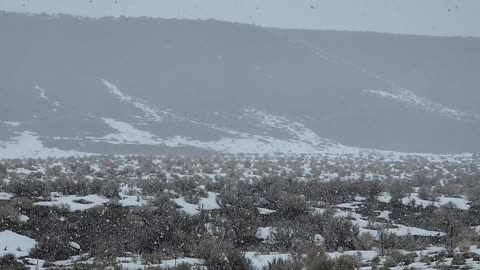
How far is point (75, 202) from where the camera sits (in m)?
12.7

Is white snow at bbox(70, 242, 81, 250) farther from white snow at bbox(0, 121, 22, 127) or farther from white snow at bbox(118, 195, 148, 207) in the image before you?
white snow at bbox(0, 121, 22, 127)

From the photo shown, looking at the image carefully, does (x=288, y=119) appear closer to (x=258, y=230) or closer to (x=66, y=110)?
(x=66, y=110)

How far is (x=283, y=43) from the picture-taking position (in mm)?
84438

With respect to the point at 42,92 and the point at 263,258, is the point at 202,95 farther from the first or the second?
the point at 263,258

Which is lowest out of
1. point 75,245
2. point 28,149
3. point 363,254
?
point 75,245

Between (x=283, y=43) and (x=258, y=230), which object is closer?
(x=258, y=230)

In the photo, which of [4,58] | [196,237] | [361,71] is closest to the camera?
[196,237]

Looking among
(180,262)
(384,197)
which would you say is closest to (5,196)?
(180,262)

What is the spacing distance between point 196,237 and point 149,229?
1033 mm

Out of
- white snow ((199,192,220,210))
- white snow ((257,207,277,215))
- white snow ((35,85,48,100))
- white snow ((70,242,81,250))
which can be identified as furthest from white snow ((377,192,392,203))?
white snow ((35,85,48,100))

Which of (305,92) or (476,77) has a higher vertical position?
(476,77)

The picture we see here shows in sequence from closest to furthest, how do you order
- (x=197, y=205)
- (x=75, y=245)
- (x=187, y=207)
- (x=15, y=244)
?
(x=15, y=244) < (x=75, y=245) < (x=187, y=207) < (x=197, y=205)

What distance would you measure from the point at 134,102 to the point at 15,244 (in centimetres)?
5301

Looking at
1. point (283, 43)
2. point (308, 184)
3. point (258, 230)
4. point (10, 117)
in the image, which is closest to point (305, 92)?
point (283, 43)
